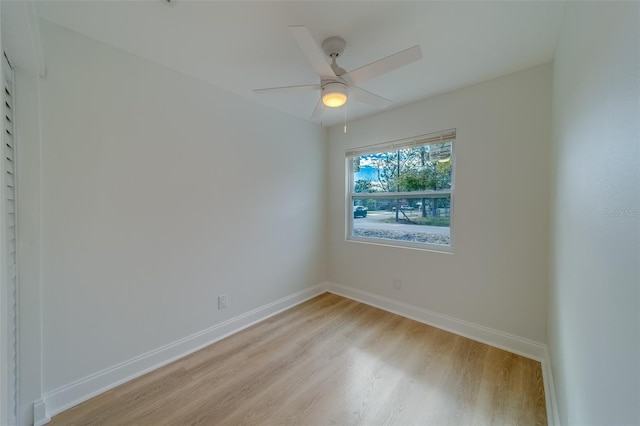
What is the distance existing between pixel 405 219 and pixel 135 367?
9.41ft

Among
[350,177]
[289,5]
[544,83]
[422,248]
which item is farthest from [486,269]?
[289,5]

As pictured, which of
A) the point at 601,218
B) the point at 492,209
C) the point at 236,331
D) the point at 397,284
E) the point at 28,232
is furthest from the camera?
the point at 397,284

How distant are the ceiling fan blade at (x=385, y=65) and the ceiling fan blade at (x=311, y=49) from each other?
132 millimetres

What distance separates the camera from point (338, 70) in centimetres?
160

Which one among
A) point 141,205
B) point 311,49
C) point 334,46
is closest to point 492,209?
point 334,46

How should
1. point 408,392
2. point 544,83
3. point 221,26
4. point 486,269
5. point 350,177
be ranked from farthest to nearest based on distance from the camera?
point 350,177 < point 486,269 < point 544,83 < point 408,392 < point 221,26

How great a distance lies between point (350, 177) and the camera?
3.37 m

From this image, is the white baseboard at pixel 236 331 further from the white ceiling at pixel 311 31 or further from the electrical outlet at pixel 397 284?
the white ceiling at pixel 311 31

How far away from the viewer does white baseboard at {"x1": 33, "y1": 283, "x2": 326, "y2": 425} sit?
58.8 inches

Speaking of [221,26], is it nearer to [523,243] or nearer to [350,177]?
[350,177]

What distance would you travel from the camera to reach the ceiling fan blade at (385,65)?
4.18 feet

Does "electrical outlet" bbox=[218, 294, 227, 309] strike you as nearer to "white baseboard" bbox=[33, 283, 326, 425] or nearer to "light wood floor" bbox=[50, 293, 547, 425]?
"white baseboard" bbox=[33, 283, 326, 425]

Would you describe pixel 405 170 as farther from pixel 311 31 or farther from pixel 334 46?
pixel 311 31

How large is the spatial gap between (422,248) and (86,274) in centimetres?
292
